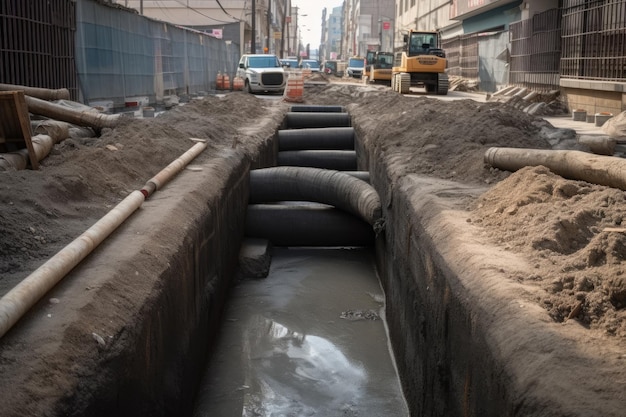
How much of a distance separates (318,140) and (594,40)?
7754 millimetres

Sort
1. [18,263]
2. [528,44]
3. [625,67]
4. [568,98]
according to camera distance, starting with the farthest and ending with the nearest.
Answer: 1. [528,44]
2. [568,98]
3. [625,67]
4. [18,263]

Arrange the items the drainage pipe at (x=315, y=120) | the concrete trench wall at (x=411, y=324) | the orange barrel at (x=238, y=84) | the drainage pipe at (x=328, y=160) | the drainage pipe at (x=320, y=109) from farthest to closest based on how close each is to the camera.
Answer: the orange barrel at (x=238, y=84)
the drainage pipe at (x=320, y=109)
the drainage pipe at (x=315, y=120)
the drainage pipe at (x=328, y=160)
the concrete trench wall at (x=411, y=324)

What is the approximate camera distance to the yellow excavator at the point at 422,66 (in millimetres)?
27766

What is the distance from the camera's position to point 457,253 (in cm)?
501

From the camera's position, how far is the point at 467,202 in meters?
6.67

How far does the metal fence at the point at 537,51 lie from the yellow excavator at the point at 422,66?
264cm

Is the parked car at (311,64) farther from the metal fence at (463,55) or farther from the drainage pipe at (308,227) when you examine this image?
the drainage pipe at (308,227)

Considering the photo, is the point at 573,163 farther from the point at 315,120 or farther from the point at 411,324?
the point at 315,120

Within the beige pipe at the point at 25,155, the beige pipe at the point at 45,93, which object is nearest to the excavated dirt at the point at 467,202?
the beige pipe at the point at 25,155

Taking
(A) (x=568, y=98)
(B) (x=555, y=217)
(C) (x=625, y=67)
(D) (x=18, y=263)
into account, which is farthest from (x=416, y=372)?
(A) (x=568, y=98)

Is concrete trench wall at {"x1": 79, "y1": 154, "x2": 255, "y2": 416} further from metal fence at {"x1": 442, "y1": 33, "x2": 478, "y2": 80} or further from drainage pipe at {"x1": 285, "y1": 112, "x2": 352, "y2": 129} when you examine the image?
metal fence at {"x1": 442, "y1": 33, "x2": 478, "y2": 80}

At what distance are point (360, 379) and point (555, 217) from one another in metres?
2.61

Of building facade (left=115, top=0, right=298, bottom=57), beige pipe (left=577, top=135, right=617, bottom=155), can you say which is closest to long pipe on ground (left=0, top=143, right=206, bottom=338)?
beige pipe (left=577, top=135, right=617, bottom=155)

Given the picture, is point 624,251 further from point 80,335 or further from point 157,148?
point 157,148
